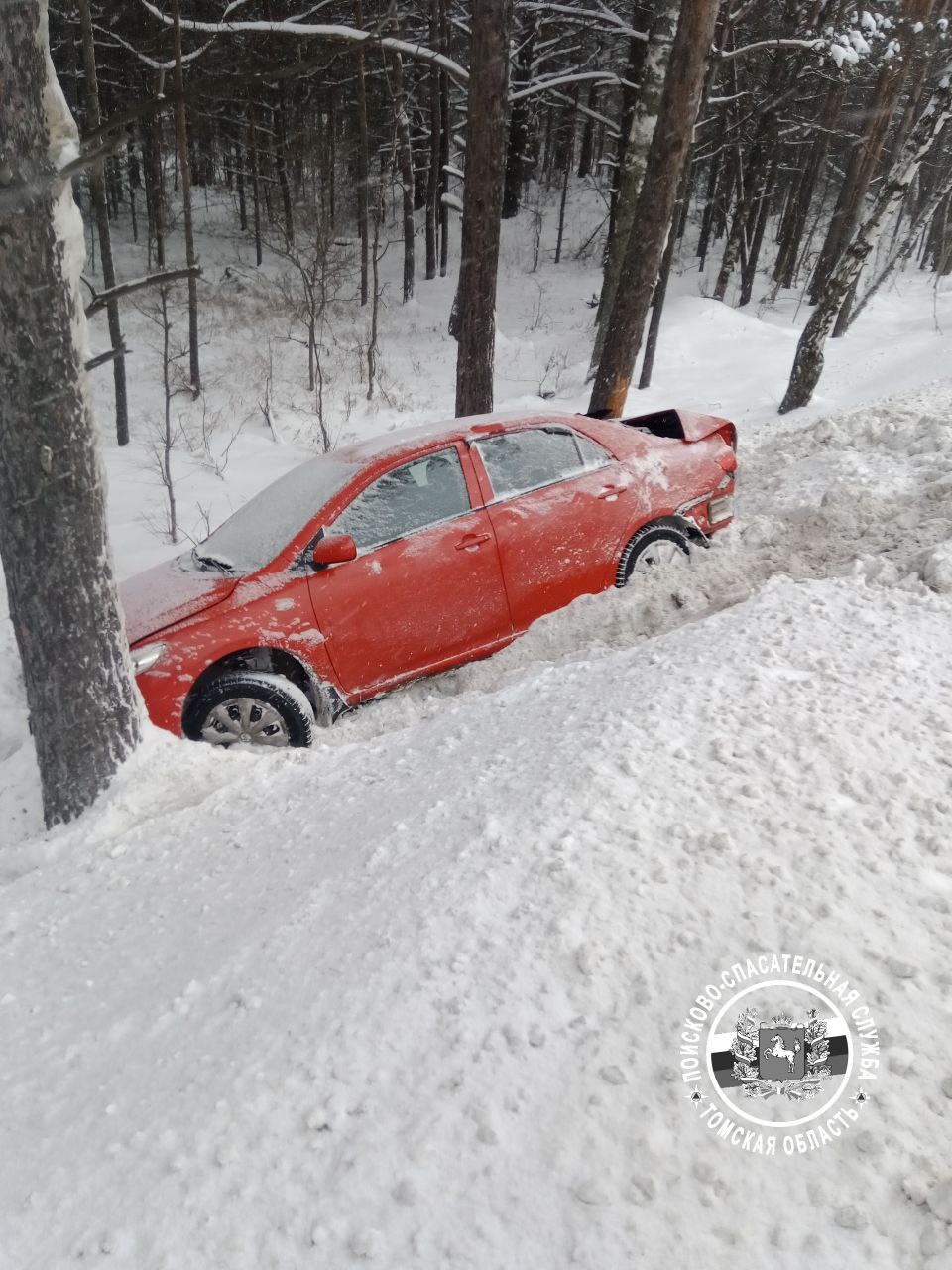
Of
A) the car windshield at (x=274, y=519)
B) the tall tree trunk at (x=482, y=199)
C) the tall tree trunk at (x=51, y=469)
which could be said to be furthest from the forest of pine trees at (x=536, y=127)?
the car windshield at (x=274, y=519)

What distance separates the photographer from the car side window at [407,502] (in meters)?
4.04

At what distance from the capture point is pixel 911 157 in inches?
349

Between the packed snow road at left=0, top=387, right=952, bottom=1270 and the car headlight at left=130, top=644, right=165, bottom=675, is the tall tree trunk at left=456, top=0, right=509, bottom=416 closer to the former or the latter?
the car headlight at left=130, top=644, right=165, bottom=675

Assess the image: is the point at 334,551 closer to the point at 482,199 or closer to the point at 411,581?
the point at 411,581

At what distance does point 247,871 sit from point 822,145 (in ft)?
81.9

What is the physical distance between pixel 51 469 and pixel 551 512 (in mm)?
2684

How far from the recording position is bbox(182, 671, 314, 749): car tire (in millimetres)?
3713

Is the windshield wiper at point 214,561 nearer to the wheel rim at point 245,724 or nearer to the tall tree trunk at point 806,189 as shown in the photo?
the wheel rim at point 245,724

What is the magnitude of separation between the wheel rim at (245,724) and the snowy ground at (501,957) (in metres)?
0.41

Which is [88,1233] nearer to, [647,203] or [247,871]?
[247,871]

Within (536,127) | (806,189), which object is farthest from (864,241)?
(536,127)

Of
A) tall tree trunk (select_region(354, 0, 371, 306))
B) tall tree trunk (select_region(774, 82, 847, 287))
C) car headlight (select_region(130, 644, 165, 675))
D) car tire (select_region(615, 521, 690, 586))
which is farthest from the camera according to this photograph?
tall tree trunk (select_region(774, 82, 847, 287))

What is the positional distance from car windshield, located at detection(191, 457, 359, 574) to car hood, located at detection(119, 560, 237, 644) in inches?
5.0

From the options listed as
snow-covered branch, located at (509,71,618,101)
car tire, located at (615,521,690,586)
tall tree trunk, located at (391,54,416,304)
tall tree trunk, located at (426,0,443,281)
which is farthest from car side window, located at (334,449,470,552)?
tall tree trunk, located at (426,0,443,281)
